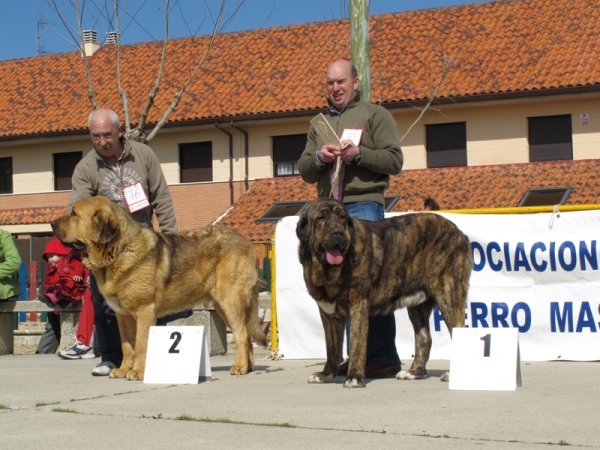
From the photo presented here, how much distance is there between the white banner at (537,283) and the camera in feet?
32.4

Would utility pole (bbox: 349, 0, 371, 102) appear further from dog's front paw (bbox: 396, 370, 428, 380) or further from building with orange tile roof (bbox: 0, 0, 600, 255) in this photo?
building with orange tile roof (bbox: 0, 0, 600, 255)

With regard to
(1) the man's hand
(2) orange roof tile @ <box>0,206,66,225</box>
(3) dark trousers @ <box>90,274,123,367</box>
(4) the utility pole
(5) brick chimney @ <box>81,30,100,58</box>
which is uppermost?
(5) brick chimney @ <box>81,30,100,58</box>

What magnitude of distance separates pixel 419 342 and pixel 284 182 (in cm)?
2503

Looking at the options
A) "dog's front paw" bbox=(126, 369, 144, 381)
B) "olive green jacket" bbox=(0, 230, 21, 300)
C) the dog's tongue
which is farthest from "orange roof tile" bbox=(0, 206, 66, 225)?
the dog's tongue

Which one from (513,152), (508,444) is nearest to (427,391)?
(508,444)

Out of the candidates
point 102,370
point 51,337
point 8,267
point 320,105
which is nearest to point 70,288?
point 8,267

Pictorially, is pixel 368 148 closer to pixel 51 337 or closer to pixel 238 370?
pixel 238 370

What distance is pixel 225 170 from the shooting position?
34906 millimetres

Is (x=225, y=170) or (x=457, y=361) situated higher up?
(x=225, y=170)

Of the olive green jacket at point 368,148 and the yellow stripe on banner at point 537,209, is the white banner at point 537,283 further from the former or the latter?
the olive green jacket at point 368,148

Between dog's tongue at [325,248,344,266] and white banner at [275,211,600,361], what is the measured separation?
3.45 meters

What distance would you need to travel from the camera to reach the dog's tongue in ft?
23.3

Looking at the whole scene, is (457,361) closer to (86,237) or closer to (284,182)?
(86,237)

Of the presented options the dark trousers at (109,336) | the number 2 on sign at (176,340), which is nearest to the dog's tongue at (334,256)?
the number 2 on sign at (176,340)
